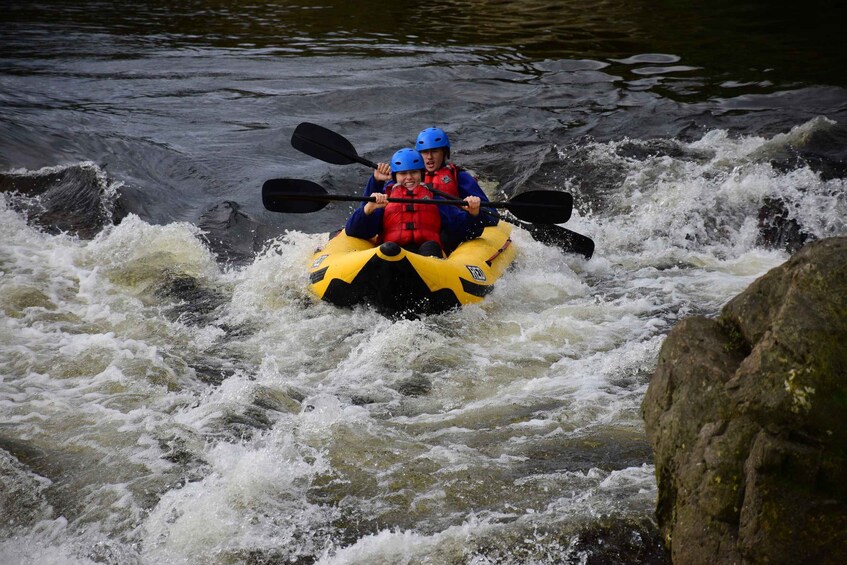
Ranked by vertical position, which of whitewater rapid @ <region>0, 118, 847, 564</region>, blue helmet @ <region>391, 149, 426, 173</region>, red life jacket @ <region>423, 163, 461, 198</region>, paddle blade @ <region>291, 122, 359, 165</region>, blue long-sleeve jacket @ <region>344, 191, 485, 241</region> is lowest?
whitewater rapid @ <region>0, 118, 847, 564</region>

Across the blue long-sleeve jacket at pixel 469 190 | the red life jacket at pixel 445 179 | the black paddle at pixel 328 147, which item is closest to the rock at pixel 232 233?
the black paddle at pixel 328 147

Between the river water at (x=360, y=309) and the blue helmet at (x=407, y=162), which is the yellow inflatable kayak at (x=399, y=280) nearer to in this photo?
the river water at (x=360, y=309)

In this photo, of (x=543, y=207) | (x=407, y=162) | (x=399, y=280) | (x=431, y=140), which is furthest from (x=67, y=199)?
(x=543, y=207)

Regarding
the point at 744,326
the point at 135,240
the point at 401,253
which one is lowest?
the point at 135,240

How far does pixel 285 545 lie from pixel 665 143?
7.85 meters

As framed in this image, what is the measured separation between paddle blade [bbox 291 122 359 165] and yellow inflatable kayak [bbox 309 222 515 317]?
1.54m

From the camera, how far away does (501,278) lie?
22.5 feet

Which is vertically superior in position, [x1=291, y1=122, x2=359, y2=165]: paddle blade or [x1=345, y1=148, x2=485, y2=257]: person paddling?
[x1=291, y1=122, x2=359, y2=165]: paddle blade

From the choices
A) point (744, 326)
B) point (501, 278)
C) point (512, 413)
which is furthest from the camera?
point (501, 278)

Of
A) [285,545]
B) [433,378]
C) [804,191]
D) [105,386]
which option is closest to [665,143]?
[804,191]

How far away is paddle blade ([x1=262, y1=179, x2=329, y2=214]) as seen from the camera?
7.06m

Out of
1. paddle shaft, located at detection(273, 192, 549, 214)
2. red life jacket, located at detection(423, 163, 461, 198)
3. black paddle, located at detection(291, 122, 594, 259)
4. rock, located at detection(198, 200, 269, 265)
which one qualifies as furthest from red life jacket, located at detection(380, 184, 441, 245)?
rock, located at detection(198, 200, 269, 265)

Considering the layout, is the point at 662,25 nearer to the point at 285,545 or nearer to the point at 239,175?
the point at 239,175

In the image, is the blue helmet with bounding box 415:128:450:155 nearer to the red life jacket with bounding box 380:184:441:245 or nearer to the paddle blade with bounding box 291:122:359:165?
the red life jacket with bounding box 380:184:441:245
